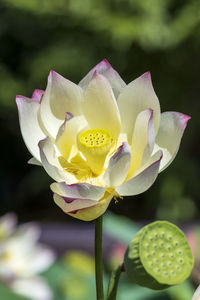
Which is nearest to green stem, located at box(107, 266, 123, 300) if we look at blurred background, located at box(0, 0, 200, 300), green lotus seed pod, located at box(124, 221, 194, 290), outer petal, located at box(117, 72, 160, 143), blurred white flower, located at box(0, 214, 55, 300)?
green lotus seed pod, located at box(124, 221, 194, 290)

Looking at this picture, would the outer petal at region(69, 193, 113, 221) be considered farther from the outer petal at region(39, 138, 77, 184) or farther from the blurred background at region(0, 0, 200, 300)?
the blurred background at region(0, 0, 200, 300)

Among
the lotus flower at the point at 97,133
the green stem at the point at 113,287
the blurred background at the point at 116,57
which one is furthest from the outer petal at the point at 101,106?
the blurred background at the point at 116,57

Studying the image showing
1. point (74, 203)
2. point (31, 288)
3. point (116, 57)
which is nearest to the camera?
point (74, 203)

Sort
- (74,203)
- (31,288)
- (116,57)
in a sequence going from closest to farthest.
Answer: (74,203)
(31,288)
(116,57)

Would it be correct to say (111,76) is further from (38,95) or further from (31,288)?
(31,288)

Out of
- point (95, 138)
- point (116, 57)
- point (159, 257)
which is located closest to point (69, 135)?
point (95, 138)

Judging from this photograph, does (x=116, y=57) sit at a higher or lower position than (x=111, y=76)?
lower

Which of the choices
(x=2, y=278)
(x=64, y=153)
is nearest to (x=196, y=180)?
(x=2, y=278)

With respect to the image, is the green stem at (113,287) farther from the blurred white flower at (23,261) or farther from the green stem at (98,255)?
the blurred white flower at (23,261)
